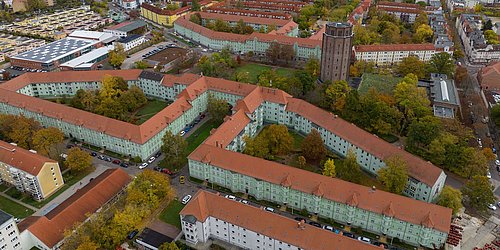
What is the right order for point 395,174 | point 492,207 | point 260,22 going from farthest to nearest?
point 260,22 < point 492,207 < point 395,174

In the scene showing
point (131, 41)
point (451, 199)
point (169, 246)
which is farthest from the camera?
point (131, 41)

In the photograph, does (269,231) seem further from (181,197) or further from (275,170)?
(181,197)

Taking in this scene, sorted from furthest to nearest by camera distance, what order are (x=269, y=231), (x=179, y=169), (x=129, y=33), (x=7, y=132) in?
1. (x=129, y=33)
2. (x=7, y=132)
3. (x=179, y=169)
4. (x=269, y=231)

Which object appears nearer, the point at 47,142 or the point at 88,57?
the point at 47,142

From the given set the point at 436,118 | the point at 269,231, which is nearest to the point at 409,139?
the point at 436,118

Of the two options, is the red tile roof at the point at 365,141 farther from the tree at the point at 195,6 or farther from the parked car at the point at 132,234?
the tree at the point at 195,6

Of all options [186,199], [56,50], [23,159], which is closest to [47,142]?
[23,159]

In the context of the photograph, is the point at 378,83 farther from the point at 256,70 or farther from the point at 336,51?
the point at 256,70
